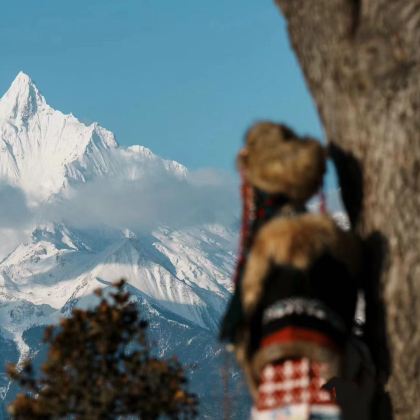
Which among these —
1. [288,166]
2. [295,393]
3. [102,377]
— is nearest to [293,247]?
[288,166]

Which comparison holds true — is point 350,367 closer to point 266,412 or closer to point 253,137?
point 266,412

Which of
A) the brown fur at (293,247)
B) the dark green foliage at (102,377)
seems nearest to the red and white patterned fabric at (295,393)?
the brown fur at (293,247)

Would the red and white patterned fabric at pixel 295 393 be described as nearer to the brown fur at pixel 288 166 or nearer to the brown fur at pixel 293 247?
Answer: the brown fur at pixel 293 247

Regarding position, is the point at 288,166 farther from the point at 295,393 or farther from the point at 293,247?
the point at 295,393

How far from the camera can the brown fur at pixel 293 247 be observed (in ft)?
18.7

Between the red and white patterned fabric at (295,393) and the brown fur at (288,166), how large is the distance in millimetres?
937

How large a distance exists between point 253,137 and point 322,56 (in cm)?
74

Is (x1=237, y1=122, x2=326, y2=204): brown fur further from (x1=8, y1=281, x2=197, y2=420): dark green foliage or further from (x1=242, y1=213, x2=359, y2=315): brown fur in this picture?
(x1=8, y1=281, x2=197, y2=420): dark green foliage

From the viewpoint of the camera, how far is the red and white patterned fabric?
5.47 metres

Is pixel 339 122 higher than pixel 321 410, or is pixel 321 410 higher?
pixel 339 122

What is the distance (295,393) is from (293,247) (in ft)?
2.38

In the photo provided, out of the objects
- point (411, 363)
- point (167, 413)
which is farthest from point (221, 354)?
point (167, 413)

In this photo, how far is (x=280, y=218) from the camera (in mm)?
5910

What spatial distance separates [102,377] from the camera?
10.0m
